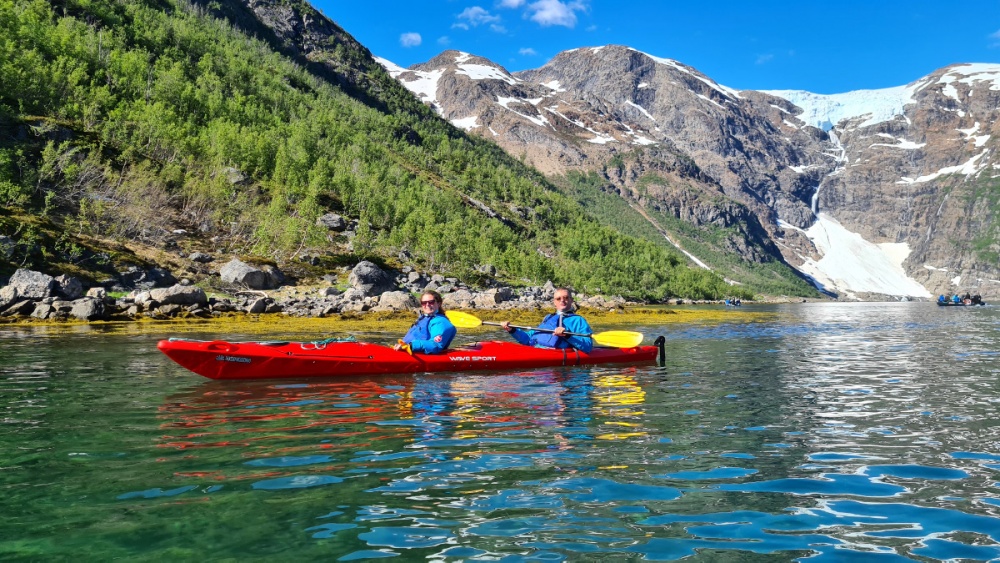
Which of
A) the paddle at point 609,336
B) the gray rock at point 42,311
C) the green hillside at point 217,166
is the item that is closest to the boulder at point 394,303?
the green hillside at point 217,166

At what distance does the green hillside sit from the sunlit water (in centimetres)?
3335

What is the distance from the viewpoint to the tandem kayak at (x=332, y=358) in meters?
13.2

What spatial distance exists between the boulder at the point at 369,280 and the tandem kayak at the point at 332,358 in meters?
34.4

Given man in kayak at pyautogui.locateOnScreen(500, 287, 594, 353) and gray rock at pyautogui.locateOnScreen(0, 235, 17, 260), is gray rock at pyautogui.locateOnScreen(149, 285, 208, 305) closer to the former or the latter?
gray rock at pyautogui.locateOnScreen(0, 235, 17, 260)

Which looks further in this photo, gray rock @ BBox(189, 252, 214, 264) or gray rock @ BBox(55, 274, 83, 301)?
gray rock @ BBox(189, 252, 214, 264)

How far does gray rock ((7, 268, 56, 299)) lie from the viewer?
3042 cm

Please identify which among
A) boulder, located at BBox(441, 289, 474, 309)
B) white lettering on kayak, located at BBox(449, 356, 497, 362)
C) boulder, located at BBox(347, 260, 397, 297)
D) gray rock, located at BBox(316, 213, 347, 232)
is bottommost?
white lettering on kayak, located at BBox(449, 356, 497, 362)

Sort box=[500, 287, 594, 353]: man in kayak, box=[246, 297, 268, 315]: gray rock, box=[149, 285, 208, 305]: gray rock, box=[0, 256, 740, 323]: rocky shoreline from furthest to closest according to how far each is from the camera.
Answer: box=[246, 297, 268, 315]: gray rock
box=[149, 285, 208, 305]: gray rock
box=[0, 256, 740, 323]: rocky shoreline
box=[500, 287, 594, 353]: man in kayak

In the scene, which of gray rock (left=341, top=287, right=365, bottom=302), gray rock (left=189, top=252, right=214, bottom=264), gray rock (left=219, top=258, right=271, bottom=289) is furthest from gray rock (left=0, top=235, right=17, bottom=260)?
gray rock (left=341, top=287, right=365, bottom=302)

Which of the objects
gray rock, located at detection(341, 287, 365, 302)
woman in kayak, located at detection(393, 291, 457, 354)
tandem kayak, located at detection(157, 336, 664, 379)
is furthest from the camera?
gray rock, located at detection(341, 287, 365, 302)

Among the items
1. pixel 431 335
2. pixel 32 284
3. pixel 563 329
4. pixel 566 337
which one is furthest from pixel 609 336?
A: pixel 32 284

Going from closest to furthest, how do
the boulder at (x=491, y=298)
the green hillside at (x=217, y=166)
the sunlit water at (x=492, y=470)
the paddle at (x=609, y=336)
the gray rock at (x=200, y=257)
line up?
1. the sunlit water at (x=492, y=470)
2. the paddle at (x=609, y=336)
3. the gray rock at (x=200, y=257)
4. the green hillside at (x=217, y=166)
5. the boulder at (x=491, y=298)

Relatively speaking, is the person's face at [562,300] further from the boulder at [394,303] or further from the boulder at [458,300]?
the boulder at [458,300]

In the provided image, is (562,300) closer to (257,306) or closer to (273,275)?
(257,306)
